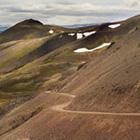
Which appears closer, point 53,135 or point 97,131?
point 97,131

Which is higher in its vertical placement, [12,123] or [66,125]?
[66,125]

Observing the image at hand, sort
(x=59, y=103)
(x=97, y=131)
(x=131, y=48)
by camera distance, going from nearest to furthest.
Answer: (x=97, y=131) < (x=59, y=103) < (x=131, y=48)

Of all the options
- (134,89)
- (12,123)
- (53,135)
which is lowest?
(12,123)

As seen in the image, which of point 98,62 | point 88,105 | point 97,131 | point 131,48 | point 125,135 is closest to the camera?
point 125,135

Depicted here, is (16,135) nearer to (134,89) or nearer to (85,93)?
(85,93)

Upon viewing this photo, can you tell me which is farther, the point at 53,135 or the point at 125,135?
the point at 53,135

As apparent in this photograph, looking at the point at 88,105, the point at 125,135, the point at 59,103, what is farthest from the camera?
the point at 59,103

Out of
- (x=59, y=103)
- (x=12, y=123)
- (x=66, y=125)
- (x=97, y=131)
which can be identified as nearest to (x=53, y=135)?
(x=66, y=125)

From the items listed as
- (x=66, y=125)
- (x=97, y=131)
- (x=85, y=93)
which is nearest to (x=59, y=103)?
(x=85, y=93)

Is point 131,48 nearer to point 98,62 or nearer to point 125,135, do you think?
point 98,62
